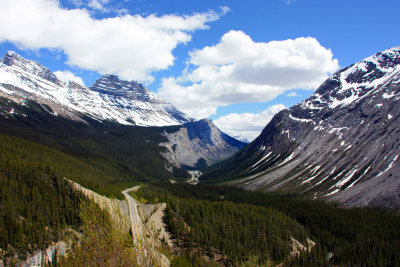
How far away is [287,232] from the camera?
11819 centimetres

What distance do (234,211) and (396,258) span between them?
190ft

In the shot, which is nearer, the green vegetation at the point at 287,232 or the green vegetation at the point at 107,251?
the green vegetation at the point at 107,251

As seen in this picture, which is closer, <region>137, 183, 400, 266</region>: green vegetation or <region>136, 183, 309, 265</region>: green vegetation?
<region>136, 183, 309, 265</region>: green vegetation

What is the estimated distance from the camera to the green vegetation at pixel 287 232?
318ft

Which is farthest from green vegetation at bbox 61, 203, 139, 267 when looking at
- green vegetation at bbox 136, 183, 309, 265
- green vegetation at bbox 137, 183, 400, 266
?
green vegetation at bbox 136, 183, 309, 265

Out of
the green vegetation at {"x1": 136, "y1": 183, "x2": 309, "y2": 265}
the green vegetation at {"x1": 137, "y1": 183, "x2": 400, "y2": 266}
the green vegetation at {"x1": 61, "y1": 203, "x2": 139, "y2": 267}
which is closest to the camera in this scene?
the green vegetation at {"x1": 61, "y1": 203, "x2": 139, "y2": 267}

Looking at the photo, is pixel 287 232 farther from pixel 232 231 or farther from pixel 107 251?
pixel 107 251

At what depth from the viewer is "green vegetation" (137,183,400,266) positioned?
318 feet

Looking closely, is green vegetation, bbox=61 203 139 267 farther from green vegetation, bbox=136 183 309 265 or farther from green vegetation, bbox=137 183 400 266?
green vegetation, bbox=136 183 309 265

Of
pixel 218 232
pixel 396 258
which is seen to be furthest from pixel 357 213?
pixel 218 232

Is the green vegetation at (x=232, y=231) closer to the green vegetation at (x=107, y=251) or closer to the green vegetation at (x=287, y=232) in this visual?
the green vegetation at (x=287, y=232)

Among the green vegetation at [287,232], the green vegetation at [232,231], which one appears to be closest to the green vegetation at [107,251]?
the green vegetation at [287,232]

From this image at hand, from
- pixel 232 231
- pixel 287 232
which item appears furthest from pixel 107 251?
pixel 287 232

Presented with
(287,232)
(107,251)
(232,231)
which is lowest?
(287,232)
